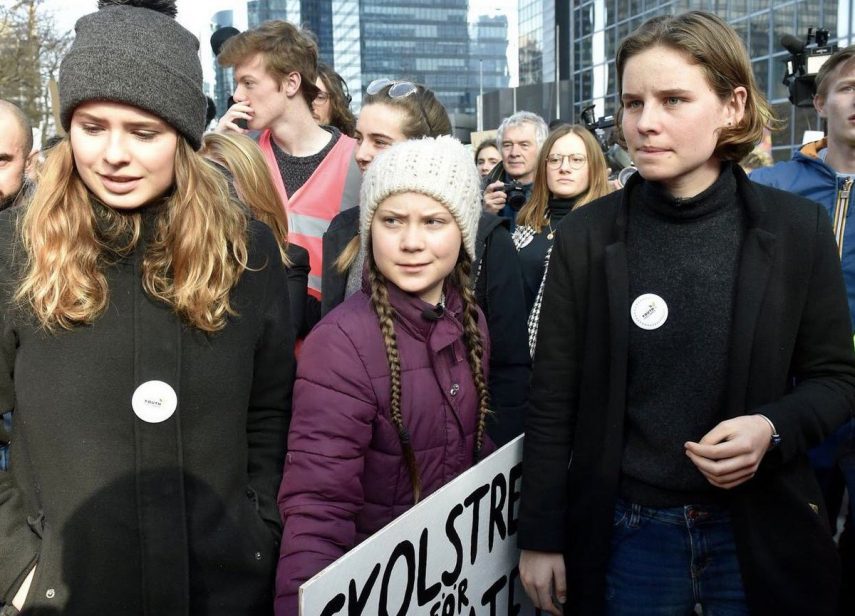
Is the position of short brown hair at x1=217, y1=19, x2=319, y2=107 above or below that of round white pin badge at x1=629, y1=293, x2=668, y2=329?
above

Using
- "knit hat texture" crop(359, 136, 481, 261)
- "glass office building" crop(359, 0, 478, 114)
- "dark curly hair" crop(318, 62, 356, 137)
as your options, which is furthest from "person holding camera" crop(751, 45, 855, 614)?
"glass office building" crop(359, 0, 478, 114)

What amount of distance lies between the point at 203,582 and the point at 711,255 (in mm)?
1382

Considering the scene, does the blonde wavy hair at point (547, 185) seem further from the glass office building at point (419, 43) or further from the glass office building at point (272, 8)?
the glass office building at point (272, 8)

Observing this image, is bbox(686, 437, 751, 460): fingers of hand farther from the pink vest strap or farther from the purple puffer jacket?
the pink vest strap

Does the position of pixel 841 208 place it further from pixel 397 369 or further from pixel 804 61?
pixel 804 61

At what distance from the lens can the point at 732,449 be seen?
1661 millimetres

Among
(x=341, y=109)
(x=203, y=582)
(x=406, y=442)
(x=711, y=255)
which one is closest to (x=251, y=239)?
(x=406, y=442)

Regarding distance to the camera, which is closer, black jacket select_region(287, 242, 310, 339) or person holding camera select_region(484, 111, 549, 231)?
black jacket select_region(287, 242, 310, 339)

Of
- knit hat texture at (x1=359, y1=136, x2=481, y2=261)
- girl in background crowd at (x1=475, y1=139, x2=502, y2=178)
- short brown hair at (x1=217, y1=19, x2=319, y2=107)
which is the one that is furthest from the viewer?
girl in background crowd at (x1=475, y1=139, x2=502, y2=178)

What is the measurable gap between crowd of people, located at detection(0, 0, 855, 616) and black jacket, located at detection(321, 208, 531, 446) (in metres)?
0.15

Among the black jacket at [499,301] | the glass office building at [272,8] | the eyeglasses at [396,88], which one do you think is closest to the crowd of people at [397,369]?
the black jacket at [499,301]

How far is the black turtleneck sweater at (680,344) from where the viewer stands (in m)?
1.84

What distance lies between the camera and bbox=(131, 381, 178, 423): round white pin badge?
157cm

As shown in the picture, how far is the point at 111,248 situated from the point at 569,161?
3603 millimetres
